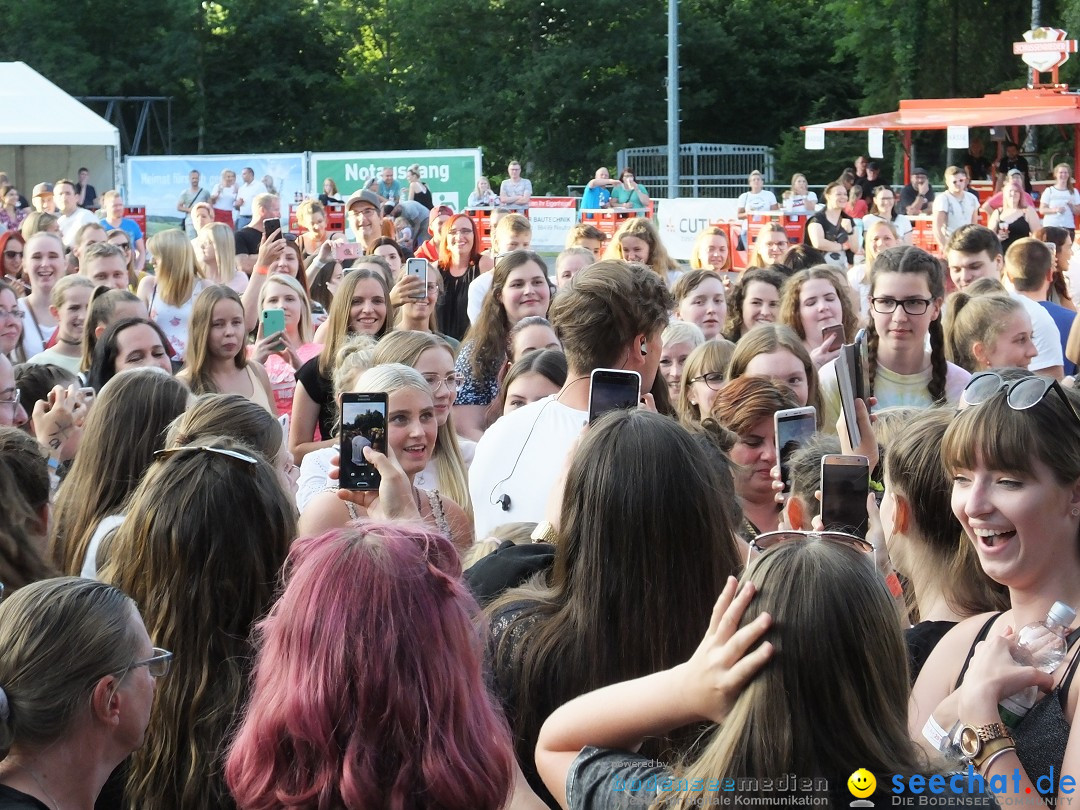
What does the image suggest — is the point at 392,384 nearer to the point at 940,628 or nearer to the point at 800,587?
the point at 940,628

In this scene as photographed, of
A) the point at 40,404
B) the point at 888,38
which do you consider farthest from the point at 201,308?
the point at 888,38

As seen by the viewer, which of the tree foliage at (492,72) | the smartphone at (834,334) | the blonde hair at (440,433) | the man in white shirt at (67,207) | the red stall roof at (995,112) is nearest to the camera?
the blonde hair at (440,433)

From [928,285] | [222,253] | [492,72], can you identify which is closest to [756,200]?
[222,253]

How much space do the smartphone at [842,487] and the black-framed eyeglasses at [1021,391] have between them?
36cm

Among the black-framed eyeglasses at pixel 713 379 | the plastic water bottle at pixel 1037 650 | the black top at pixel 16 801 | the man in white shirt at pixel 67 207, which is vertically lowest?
the black top at pixel 16 801

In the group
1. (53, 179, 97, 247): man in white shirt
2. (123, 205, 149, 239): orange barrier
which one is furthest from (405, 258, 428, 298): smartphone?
(123, 205, 149, 239): orange barrier

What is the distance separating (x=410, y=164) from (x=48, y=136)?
7097 millimetres

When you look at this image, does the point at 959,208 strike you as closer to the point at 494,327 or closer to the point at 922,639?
the point at 494,327

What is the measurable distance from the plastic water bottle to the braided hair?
3.06m

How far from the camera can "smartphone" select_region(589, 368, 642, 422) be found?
3.88 m

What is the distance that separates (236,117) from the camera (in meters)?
43.9

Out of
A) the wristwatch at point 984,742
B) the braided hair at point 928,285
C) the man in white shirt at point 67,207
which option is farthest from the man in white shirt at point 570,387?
the man in white shirt at point 67,207

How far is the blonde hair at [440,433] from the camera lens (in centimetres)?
521

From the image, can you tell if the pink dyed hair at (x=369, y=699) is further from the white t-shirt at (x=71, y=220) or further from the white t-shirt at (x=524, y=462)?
the white t-shirt at (x=71, y=220)
